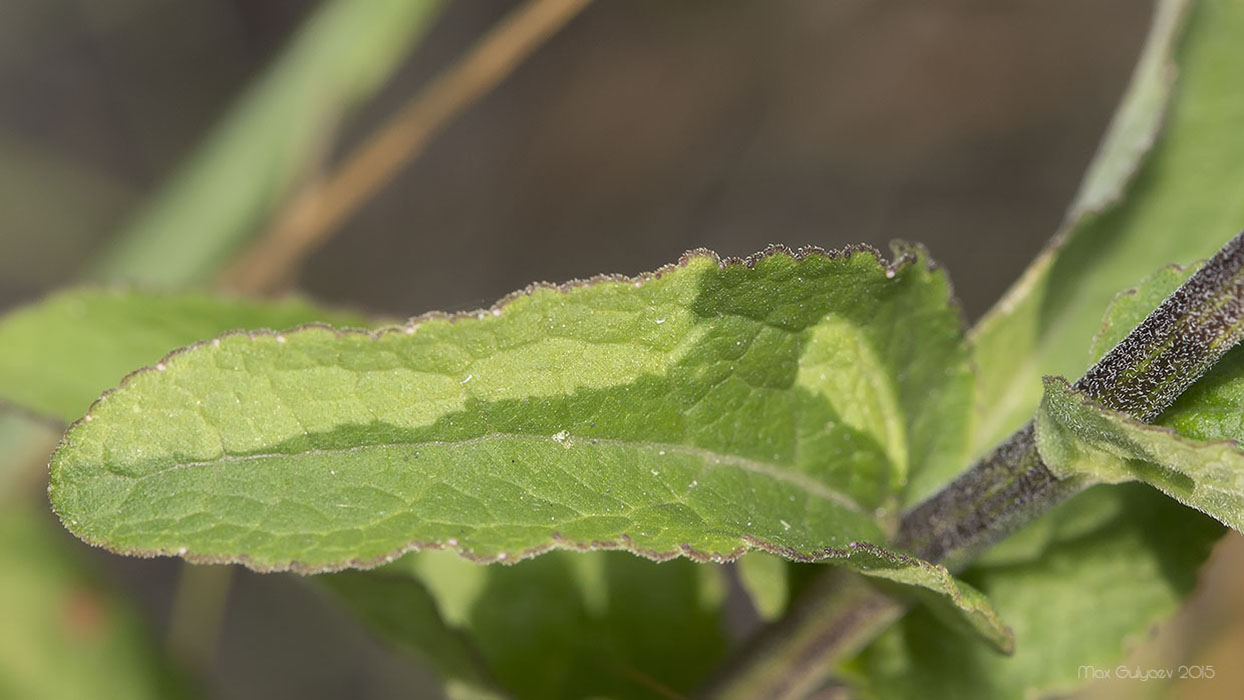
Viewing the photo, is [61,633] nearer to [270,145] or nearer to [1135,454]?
[270,145]

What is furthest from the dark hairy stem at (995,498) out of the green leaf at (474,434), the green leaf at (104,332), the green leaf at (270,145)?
the green leaf at (270,145)

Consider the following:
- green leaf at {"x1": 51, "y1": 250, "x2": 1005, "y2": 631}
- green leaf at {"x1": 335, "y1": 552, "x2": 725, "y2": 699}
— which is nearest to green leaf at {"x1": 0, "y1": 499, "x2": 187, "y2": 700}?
green leaf at {"x1": 335, "y1": 552, "x2": 725, "y2": 699}

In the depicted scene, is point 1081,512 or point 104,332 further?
point 104,332

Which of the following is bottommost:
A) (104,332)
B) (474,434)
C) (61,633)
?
(61,633)

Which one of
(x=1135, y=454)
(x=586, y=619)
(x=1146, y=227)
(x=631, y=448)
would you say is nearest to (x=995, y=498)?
(x=1135, y=454)

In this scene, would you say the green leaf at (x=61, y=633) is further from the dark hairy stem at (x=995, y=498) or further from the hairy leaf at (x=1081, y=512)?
the hairy leaf at (x=1081, y=512)
